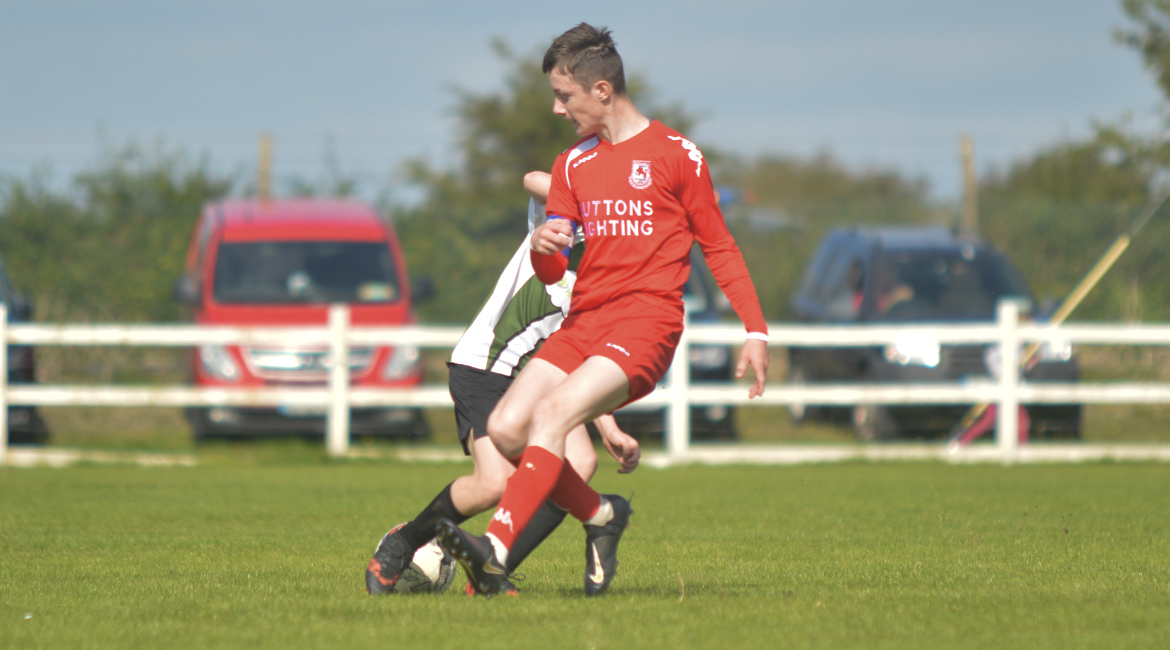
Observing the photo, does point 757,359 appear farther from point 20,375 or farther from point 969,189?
point 969,189

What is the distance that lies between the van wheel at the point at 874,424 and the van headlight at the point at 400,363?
4.09m

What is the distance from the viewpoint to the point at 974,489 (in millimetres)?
9016

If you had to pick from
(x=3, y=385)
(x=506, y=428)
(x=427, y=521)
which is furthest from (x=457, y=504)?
(x=3, y=385)

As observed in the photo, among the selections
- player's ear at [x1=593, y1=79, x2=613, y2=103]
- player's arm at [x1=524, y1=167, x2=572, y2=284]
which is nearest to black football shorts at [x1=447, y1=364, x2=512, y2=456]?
player's arm at [x1=524, y1=167, x2=572, y2=284]

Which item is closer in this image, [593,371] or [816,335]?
[593,371]

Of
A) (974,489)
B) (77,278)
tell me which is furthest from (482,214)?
(974,489)

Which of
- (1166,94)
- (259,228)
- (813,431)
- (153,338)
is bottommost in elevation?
(813,431)

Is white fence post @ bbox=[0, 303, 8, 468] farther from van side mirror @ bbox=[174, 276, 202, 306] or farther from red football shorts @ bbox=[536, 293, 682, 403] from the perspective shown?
red football shorts @ bbox=[536, 293, 682, 403]

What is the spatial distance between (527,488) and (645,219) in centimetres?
94

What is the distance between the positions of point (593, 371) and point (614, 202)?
55 centimetres

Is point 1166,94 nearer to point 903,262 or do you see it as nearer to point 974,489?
point 903,262

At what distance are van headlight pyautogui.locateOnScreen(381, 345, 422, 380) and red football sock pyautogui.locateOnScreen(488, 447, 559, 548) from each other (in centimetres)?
799

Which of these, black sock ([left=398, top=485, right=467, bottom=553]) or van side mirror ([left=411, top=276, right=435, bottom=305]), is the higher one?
van side mirror ([left=411, top=276, right=435, bottom=305])

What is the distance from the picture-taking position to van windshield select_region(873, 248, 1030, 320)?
1306 cm
